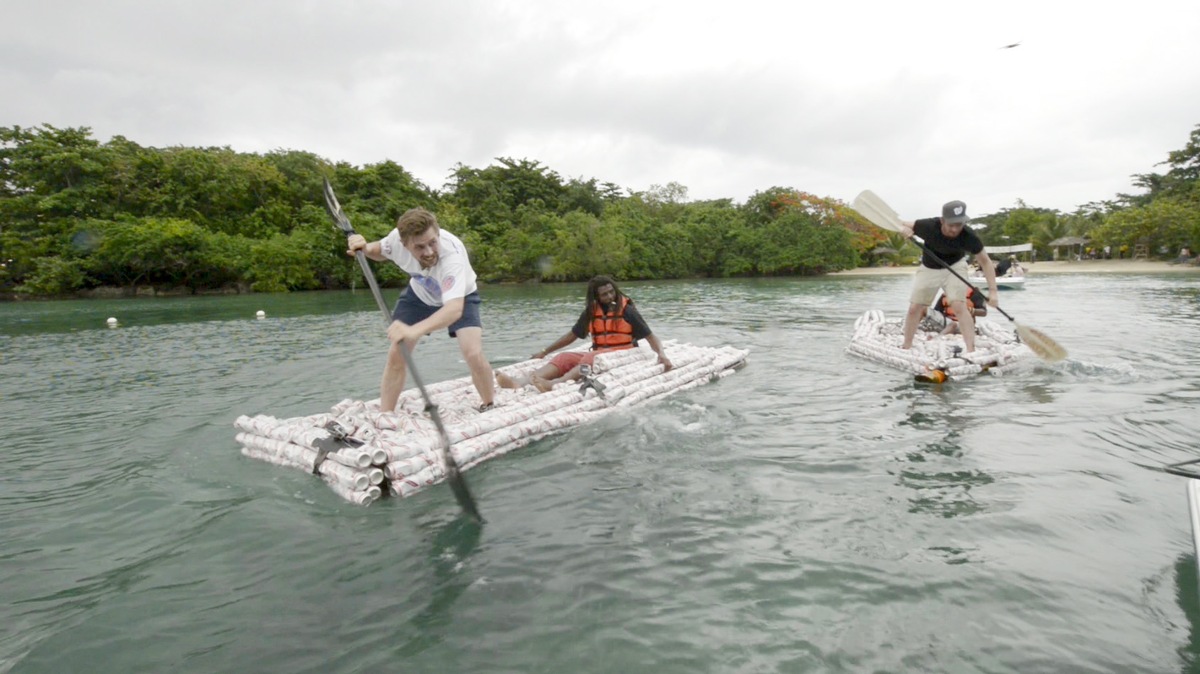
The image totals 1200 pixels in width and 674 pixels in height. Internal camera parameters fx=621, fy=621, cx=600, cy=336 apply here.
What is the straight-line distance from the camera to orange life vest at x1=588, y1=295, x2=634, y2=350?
29.6 feet

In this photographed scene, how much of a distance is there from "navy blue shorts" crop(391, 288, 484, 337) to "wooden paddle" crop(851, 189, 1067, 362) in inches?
272

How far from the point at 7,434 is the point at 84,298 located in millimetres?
40757

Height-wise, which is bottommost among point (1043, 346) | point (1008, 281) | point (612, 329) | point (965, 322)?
point (1008, 281)

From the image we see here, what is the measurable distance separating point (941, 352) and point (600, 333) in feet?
17.7

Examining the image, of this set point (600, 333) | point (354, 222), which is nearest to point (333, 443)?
point (600, 333)

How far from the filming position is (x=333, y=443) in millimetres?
5305

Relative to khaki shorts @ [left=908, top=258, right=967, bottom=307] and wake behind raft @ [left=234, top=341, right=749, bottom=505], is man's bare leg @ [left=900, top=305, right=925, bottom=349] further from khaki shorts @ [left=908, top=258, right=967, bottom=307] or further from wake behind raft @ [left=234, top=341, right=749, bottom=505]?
wake behind raft @ [left=234, top=341, right=749, bottom=505]

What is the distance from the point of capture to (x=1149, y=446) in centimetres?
606

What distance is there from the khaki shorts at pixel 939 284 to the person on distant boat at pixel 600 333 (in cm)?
436

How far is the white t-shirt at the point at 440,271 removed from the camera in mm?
5871

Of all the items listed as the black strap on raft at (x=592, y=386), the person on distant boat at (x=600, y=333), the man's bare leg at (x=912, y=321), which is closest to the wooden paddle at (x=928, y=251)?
the man's bare leg at (x=912, y=321)

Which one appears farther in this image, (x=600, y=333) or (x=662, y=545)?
(x=600, y=333)

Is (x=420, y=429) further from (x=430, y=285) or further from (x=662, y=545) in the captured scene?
(x=662, y=545)

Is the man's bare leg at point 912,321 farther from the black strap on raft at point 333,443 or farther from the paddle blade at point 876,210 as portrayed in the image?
the black strap on raft at point 333,443
